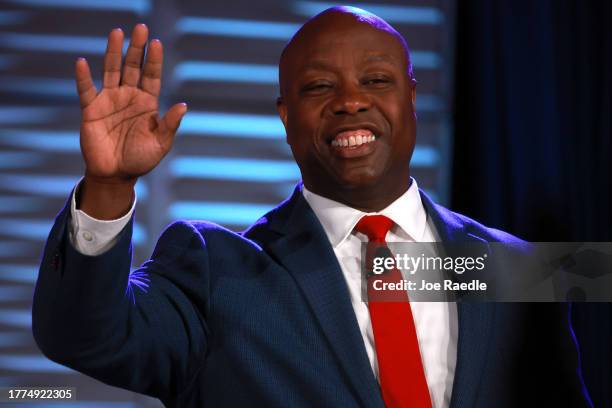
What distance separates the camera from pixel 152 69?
1.34 m

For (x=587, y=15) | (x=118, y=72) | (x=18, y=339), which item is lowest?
(x=18, y=339)

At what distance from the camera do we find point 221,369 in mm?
1479

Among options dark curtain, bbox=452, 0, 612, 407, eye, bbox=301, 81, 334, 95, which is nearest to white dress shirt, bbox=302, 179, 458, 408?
eye, bbox=301, 81, 334, 95

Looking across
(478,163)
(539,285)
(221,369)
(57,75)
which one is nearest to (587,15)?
(478,163)

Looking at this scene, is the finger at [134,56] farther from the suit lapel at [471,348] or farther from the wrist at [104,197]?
the suit lapel at [471,348]

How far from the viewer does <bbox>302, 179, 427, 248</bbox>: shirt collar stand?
1.69 meters

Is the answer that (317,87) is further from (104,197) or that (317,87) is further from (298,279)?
(104,197)

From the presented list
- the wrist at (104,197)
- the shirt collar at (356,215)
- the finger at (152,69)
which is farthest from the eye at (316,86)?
the wrist at (104,197)

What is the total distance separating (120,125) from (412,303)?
2.09 ft

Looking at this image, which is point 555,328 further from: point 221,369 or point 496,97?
point 496,97

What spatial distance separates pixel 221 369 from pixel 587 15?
7.29ft

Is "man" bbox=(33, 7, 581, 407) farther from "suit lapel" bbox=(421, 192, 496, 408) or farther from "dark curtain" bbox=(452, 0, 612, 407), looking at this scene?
Result: "dark curtain" bbox=(452, 0, 612, 407)

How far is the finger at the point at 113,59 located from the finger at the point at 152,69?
0.14 ft

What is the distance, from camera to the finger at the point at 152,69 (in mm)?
1319
